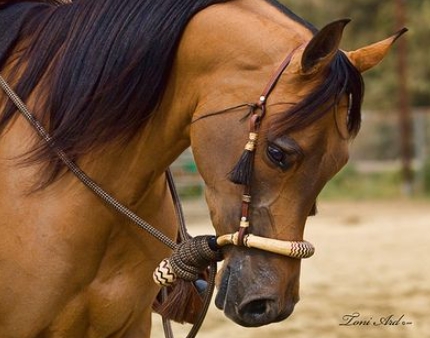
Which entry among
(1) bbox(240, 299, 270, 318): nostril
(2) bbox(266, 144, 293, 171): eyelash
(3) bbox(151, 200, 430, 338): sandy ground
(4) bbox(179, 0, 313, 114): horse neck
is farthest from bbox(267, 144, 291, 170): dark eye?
(3) bbox(151, 200, 430, 338): sandy ground

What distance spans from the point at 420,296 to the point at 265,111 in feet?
17.7

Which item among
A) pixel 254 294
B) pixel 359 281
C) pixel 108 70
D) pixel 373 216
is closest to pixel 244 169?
pixel 254 294

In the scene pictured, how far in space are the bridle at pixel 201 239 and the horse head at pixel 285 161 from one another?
0.02m

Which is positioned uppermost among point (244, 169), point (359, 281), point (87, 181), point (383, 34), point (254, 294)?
point (244, 169)

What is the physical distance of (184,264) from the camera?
2.86 meters

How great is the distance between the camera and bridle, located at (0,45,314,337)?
253 cm

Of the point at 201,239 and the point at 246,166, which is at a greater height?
the point at 246,166

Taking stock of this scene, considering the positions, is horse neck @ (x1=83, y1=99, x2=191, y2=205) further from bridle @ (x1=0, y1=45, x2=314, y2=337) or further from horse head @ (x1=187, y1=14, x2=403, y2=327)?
horse head @ (x1=187, y1=14, x2=403, y2=327)

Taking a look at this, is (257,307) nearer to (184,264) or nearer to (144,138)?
(184,264)

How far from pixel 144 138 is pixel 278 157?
564 mm

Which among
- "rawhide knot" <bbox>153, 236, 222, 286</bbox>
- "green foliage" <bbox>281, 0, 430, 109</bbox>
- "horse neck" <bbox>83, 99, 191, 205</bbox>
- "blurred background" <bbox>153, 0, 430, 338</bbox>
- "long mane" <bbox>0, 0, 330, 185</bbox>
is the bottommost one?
"green foliage" <bbox>281, 0, 430, 109</bbox>

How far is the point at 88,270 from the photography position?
9.60 ft

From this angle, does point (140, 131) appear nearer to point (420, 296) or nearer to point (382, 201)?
point (420, 296)

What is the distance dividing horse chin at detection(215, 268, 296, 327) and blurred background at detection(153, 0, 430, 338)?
3.62 metres
